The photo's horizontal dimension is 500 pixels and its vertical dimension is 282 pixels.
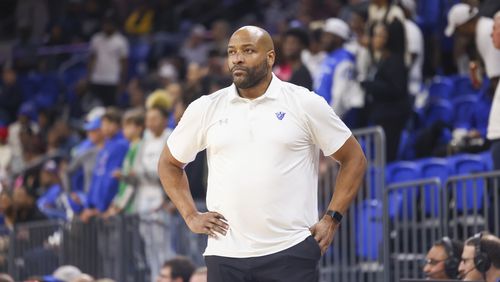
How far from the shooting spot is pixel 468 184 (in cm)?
1002

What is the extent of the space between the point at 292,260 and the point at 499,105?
11.1ft

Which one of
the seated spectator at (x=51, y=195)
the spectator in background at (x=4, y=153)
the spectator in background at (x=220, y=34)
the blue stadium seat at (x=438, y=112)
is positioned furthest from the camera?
the spectator in background at (x=220, y=34)

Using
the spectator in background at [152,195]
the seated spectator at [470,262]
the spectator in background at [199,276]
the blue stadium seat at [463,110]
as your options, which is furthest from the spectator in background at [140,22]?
the seated spectator at [470,262]

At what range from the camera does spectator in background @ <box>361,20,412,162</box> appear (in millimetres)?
12680

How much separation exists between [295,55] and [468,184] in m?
3.20

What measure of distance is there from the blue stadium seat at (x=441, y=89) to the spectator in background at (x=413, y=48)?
800 millimetres

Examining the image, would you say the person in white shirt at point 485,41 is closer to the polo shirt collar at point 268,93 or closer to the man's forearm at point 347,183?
the man's forearm at point 347,183

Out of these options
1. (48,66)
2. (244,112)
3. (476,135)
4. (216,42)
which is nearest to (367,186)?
(476,135)

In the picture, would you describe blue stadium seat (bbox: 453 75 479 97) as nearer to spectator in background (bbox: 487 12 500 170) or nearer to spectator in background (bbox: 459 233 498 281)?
spectator in background (bbox: 487 12 500 170)

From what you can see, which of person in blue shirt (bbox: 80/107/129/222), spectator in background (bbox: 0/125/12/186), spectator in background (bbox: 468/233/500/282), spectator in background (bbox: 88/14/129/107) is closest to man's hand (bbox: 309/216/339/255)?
spectator in background (bbox: 468/233/500/282)

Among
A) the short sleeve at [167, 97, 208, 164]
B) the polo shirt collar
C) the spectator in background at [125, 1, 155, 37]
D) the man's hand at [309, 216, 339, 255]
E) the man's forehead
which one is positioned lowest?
the man's forehead

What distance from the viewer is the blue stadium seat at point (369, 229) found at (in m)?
10.8

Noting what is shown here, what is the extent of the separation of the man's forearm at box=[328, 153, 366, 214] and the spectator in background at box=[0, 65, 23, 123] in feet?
54.0

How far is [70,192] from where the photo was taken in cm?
1500
